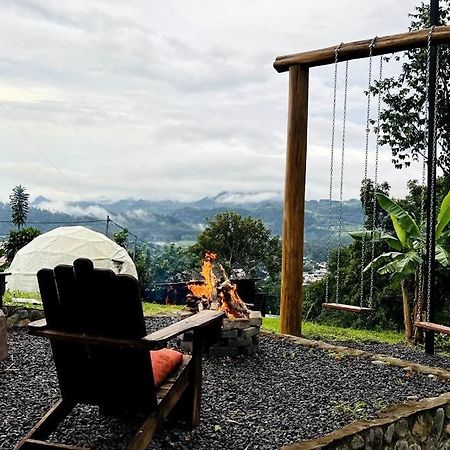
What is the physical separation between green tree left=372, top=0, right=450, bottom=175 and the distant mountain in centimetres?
184

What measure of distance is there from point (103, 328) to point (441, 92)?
447 inches

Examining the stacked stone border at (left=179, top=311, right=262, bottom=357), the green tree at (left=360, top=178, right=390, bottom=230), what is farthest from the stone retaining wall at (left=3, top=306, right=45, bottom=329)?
the green tree at (left=360, top=178, right=390, bottom=230)

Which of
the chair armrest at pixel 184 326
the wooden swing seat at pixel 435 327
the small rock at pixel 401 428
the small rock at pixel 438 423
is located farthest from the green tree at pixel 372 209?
the chair armrest at pixel 184 326

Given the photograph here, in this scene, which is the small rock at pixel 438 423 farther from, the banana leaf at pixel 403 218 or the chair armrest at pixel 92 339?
the banana leaf at pixel 403 218

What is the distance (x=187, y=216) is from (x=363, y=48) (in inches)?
1232

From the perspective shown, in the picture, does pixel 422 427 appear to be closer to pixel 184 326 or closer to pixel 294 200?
pixel 184 326

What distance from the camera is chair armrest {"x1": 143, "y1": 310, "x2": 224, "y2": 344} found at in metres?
3.38

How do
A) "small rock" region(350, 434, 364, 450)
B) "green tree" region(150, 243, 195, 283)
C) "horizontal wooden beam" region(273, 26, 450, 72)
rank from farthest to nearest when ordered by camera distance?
"green tree" region(150, 243, 195, 283) < "horizontal wooden beam" region(273, 26, 450, 72) < "small rock" region(350, 434, 364, 450)

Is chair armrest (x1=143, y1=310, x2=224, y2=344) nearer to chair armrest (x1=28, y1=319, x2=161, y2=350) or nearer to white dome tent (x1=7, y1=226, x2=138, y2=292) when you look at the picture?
chair armrest (x1=28, y1=319, x2=161, y2=350)

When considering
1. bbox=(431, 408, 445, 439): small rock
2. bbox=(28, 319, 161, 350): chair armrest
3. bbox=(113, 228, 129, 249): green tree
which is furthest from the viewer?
bbox=(113, 228, 129, 249): green tree

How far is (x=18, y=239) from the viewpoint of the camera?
60.0 ft

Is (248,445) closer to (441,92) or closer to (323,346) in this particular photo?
(323,346)

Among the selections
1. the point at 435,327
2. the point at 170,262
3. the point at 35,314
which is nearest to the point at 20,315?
the point at 35,314

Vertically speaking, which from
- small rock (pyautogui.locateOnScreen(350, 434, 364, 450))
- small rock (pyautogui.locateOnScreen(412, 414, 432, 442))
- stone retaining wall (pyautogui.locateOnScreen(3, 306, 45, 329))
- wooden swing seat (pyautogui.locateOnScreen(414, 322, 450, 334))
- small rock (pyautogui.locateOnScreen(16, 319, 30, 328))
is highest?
wooden swing seat (pyautogui.locateOnScreen(414, 322, 450, 334))
